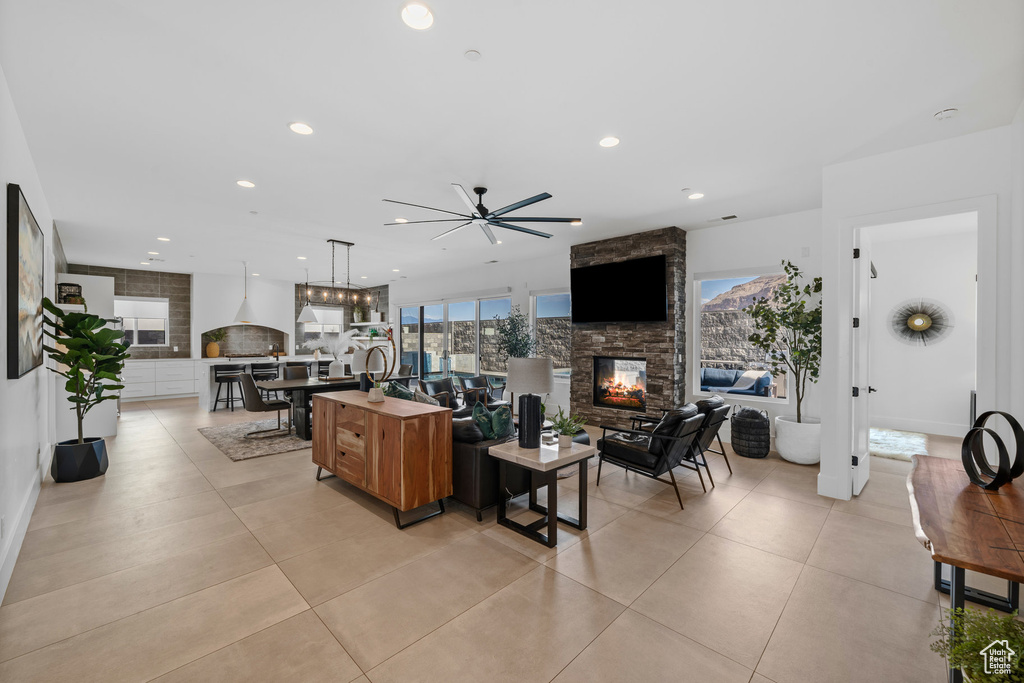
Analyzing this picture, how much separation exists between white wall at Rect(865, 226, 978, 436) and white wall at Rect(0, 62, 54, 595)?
8137 millimetres

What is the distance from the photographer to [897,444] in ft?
18.0

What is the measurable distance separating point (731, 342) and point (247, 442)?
649 centimetres

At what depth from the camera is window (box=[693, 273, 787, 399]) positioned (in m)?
5.52

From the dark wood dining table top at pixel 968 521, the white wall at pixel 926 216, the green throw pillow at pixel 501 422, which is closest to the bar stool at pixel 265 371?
the green throw pillow at pixel 501 422

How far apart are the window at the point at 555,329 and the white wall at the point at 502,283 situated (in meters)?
0.19

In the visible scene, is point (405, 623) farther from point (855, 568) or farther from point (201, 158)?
point (201, 158)

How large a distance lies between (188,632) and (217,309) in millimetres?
9672

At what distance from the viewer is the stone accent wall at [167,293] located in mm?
9062

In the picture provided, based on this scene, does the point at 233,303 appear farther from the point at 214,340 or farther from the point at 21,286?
the point at 21,286

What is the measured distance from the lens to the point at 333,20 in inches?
79.4

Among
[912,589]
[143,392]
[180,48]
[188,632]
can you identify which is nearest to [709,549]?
[912,589]

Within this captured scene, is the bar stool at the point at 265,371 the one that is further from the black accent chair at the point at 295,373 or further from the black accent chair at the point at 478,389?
the black accent chair at the point at 478,389

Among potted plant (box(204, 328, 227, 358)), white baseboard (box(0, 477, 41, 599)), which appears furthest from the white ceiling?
potted plant (box(204, 328, 227, 358))

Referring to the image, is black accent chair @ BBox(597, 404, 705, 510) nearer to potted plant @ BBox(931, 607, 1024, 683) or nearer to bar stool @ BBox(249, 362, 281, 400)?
potted plant @ BBox(931, 607, 1024, 683)
